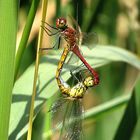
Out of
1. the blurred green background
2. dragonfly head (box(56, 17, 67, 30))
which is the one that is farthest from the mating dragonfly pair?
the blurred green background

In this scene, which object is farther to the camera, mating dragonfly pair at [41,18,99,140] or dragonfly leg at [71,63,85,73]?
dragonfly leg at [71,63,85,73]

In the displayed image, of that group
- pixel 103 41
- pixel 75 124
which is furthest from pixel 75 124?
pixel 103 41

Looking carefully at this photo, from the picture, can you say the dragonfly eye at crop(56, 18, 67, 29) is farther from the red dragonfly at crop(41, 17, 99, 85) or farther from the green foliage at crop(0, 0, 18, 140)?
the green foliage at crop(0, 0, 18, 140)

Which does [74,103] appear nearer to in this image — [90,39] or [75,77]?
[75,77]

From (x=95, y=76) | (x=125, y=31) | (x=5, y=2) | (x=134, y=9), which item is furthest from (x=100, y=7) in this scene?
(x=5, y=2)

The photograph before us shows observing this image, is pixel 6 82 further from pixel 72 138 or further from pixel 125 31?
pixel 125 31

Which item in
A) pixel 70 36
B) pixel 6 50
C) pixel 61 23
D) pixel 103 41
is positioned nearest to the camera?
pixel 6 50

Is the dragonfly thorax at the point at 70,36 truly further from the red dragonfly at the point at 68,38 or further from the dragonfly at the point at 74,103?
the dragonfly at the point at 74,103
